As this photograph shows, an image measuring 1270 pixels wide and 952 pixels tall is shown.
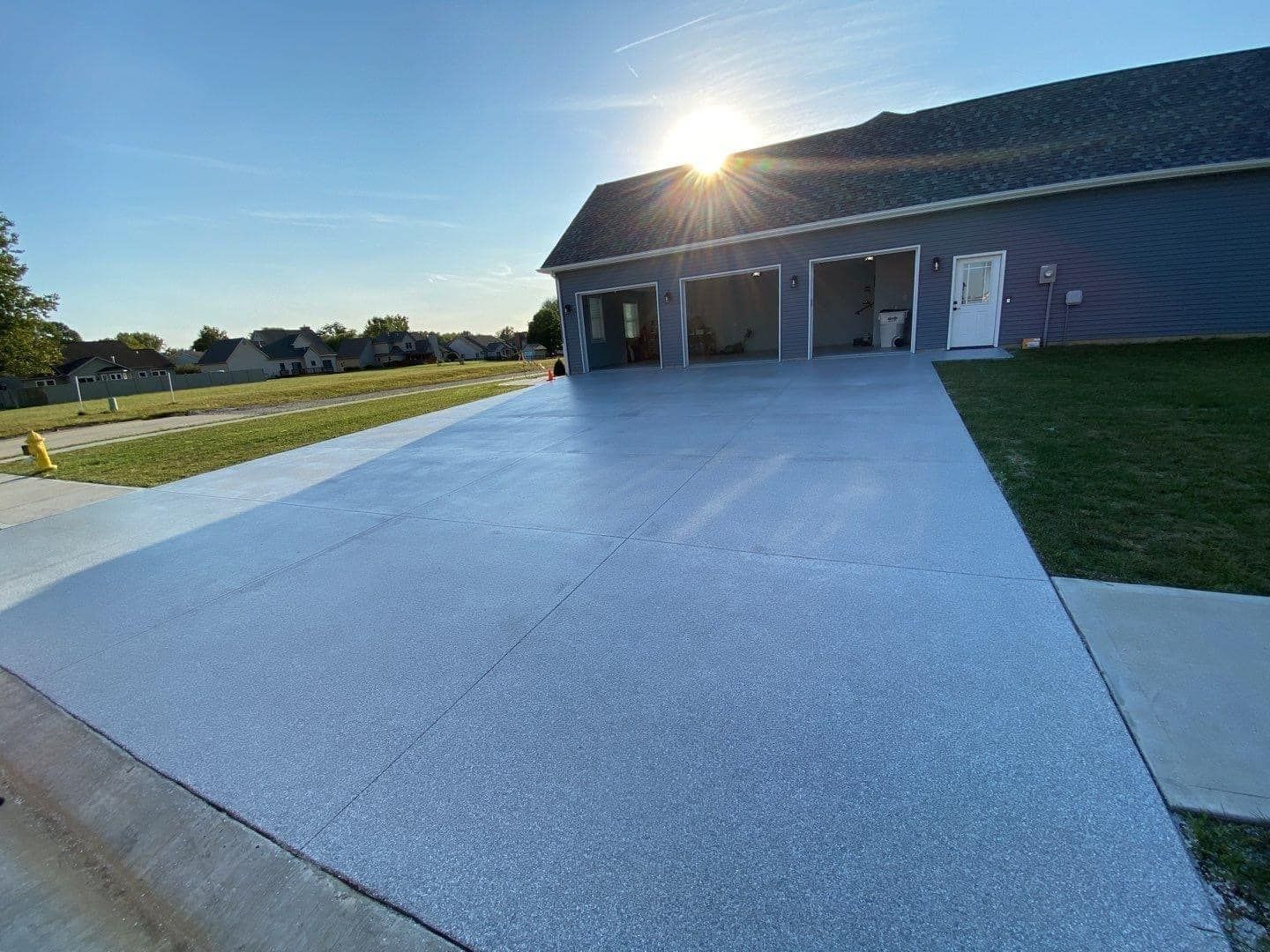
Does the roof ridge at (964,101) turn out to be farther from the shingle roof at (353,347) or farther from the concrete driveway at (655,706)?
the shingle roof at (353,347)

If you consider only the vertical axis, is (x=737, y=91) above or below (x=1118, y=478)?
above

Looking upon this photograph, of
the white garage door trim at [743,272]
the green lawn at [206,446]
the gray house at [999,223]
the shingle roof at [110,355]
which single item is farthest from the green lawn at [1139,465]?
the shingle roof at [110,355]

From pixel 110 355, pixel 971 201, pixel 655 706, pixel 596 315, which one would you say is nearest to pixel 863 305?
pixel 971 201

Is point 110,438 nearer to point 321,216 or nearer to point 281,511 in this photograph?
point 281,511

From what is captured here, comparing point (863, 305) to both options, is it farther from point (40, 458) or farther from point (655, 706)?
point (40, 458)

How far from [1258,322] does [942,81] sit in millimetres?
7886

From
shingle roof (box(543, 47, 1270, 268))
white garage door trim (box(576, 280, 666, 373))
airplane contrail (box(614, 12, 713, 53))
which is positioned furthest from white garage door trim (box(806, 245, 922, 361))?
airplane contrail (box(614, 12, 713, 53))

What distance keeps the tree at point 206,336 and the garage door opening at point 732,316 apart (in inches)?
3406

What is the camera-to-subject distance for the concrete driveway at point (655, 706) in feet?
4.18

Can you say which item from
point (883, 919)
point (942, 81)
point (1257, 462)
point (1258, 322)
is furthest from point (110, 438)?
point (1258, 322)

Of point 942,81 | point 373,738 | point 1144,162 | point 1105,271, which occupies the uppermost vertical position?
point 942,81

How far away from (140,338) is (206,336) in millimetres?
12667

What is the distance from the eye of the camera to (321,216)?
21.1 m

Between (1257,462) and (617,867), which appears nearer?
(617,867)
